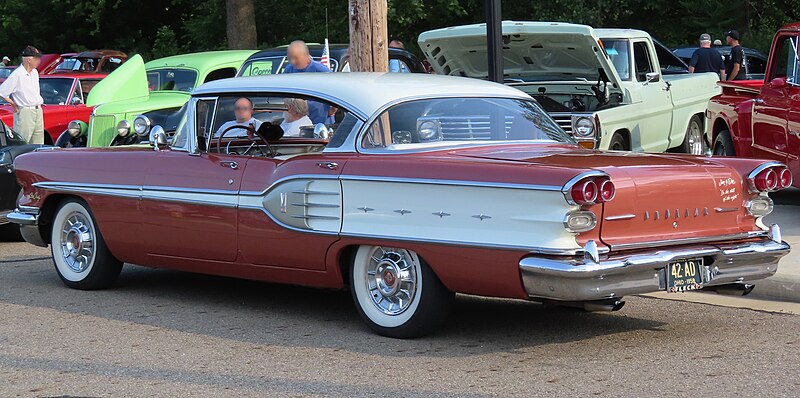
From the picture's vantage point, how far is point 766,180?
7145mm

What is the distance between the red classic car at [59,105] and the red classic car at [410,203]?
9.77 m

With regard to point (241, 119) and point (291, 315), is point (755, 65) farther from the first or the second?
point (291, 315)

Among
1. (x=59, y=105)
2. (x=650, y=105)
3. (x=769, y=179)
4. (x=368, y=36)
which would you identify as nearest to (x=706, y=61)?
(x=650, y=105)

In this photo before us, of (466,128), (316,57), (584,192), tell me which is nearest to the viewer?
(584,192)

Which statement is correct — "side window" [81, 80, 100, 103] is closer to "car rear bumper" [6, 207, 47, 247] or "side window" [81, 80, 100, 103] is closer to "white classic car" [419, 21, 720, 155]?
"white classic car" [419, 21, 720, 155]

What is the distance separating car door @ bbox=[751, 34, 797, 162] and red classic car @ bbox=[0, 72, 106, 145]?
33.4ft

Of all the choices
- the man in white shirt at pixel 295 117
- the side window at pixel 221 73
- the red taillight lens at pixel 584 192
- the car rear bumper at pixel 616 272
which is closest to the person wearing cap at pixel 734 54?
the side window at pixel 221 73

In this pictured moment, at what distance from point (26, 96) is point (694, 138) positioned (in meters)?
9.01

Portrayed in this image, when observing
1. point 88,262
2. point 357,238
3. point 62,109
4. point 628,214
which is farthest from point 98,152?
point 62,109

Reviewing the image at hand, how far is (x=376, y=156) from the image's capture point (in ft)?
23.7

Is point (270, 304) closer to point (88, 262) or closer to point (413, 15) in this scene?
point (88, 262)

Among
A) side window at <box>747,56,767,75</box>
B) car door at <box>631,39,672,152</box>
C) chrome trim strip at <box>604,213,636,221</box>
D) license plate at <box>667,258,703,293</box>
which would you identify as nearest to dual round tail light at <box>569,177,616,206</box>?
chrome trim strip at <box>604,213,636,221</box>

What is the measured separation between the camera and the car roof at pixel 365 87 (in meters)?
7.56

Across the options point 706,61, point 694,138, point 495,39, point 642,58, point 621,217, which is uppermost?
point 495,39
